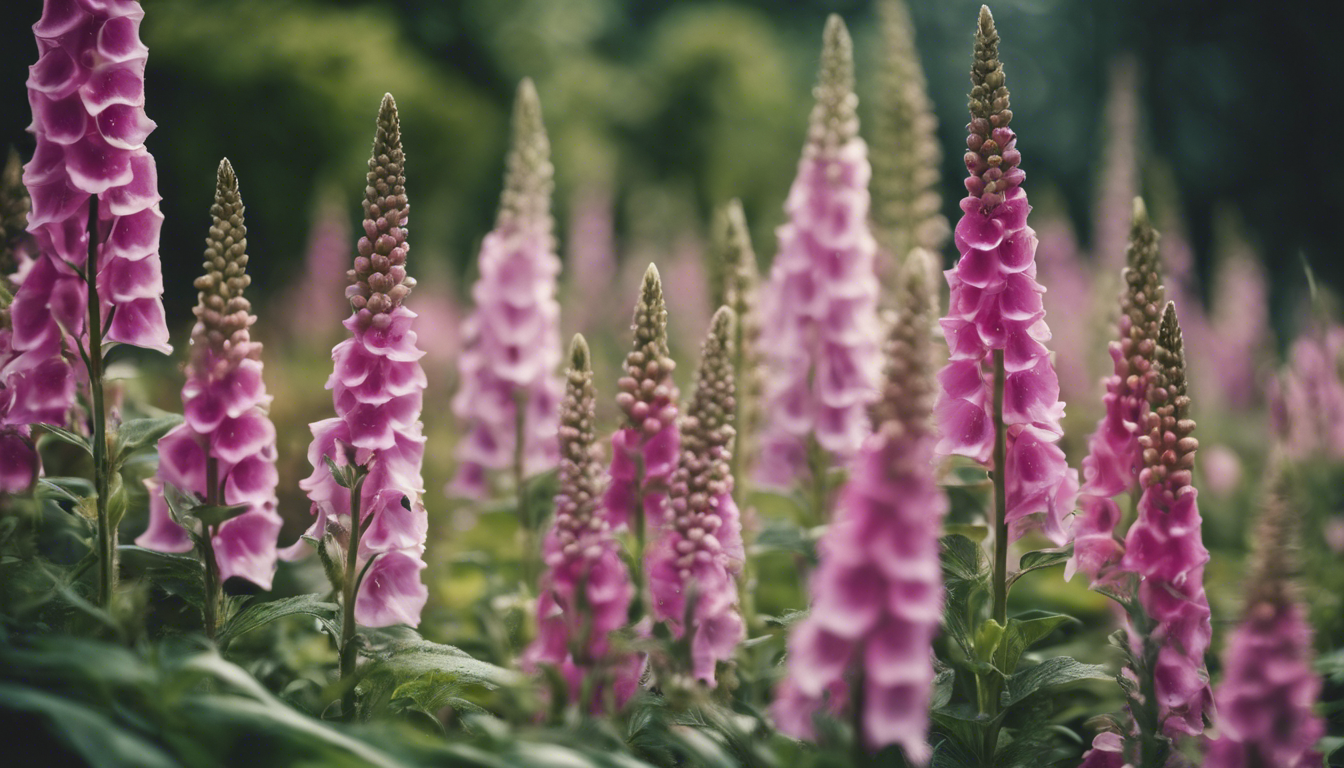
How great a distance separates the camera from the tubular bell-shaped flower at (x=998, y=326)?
5.56 ft

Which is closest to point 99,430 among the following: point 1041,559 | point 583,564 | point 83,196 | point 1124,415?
point 83,196

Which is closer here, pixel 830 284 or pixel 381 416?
pixel 381 416

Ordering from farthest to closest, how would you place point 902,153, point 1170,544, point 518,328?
point 902,153 < point 518,328 < point 1170,544

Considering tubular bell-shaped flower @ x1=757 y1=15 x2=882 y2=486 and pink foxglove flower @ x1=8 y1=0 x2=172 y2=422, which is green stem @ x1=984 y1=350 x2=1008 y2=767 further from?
pink foxglove flower @ x1=8 y1=0 x2=172 y2=422

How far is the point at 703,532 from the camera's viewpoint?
1549 millimetres

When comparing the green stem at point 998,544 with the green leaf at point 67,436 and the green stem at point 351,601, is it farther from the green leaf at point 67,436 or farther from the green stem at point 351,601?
the green leaf at point 67,436

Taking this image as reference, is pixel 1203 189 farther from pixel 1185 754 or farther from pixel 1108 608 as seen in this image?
pixel 1185 754

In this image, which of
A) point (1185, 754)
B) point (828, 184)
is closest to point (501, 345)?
point (828, 184)

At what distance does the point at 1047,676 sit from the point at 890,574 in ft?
2.41

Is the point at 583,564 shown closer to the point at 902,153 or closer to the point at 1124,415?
the point at 1124,415

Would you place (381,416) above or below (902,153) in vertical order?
below

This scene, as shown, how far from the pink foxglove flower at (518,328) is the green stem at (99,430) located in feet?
4.79

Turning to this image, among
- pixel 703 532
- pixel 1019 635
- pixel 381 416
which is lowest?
pixel 1019 635

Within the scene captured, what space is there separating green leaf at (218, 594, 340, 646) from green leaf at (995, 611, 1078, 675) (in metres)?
1.16
